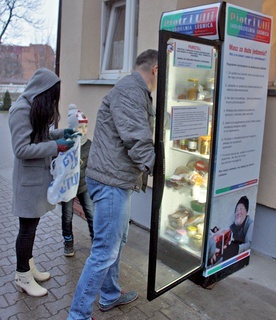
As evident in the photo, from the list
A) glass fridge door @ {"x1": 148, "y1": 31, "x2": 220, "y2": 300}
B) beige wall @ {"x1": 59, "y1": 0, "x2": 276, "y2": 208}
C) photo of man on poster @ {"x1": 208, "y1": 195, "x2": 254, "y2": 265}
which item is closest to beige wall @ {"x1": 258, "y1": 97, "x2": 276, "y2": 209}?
photo of man on poster @ {"x1": 208, "y1": 195, "x2": 254, "y2": 265}

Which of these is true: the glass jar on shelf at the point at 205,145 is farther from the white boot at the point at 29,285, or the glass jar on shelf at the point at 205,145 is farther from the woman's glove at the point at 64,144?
the white boot at the point at 29,285

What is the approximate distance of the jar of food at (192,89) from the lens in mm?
3016

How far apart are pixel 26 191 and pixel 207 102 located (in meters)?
1.62

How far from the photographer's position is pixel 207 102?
3.02 meters

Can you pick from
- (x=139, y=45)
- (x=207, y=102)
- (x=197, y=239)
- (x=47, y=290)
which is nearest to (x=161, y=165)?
(x=207, y=102)

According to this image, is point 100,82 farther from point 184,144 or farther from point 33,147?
point 33,147

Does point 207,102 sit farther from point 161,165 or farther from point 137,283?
point 137,283

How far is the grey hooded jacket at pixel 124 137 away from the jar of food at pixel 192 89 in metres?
0.71

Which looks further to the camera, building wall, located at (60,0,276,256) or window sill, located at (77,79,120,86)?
window sill, located at (77,79,120,86)

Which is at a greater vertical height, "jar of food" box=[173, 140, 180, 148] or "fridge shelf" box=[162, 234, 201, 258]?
"jar of food" box=[173, 140, 180, 148]

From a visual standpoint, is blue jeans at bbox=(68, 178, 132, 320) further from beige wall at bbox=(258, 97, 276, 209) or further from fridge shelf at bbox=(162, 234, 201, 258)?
beige wall at bbox=(258, 97, 276, 209)

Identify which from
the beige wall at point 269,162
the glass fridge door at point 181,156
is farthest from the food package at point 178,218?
the beige wall at point 269,162

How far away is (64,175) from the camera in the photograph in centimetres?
289

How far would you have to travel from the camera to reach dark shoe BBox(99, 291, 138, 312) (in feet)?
9.03
